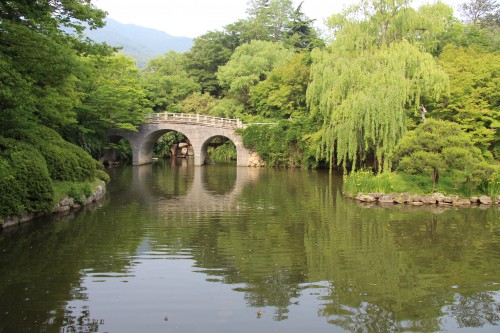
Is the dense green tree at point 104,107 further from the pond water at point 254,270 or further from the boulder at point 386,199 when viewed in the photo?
the boulder at point 386,199

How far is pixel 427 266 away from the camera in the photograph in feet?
29.3

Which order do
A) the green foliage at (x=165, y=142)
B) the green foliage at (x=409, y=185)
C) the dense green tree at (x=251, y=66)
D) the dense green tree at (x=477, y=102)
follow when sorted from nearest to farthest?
the green foliage at (x=409, y=185) < the dense green tree at (x=477, y=102) < the dense green tree at (x=251, y=66) < the green foliage at (x=165, y=142)

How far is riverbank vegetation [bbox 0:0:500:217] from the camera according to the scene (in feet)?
39.2

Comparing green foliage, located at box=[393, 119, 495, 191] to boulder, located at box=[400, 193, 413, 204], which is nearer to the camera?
green foliage, located at box=[393, 119, 495, 191]

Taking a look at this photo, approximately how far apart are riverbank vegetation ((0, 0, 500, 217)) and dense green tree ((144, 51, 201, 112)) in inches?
7.4

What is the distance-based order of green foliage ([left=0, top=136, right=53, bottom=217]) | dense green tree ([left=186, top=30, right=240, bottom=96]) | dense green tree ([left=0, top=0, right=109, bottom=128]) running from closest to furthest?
dense green tree ([left=0, top=0, right=109, bottom=128]), green foliage ([left=0, top=136, right=53, bottom=217]), dense green tree ([left=186, top=30, right=240, bottom=96])

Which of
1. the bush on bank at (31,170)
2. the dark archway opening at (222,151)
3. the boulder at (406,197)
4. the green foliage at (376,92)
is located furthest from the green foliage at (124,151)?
the boulder at (406,197)

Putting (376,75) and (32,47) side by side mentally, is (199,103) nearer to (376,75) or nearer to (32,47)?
(376,75)

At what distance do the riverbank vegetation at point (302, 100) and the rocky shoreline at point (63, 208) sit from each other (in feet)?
1.39

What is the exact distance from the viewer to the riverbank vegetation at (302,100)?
11938mm

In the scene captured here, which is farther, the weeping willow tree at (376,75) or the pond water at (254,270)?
the weeping willow tree at (376,75)

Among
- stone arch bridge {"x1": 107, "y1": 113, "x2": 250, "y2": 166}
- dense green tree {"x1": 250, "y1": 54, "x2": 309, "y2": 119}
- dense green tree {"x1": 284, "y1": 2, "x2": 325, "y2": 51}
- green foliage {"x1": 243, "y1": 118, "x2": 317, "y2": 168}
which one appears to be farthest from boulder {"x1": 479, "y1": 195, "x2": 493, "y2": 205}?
dense green tree {"x1": 284, "y1": 2, "x2": 325, "y2": 51}

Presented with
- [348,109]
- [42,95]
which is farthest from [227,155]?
[42,95]

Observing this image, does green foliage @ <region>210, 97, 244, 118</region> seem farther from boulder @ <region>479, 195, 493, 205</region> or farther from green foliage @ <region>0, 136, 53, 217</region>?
green foliage @ <region>0, 136, 53, 217</region>
